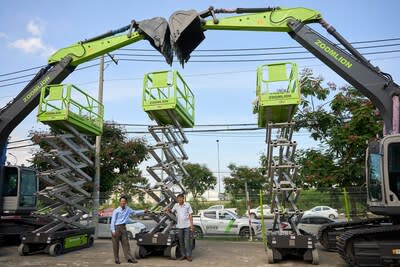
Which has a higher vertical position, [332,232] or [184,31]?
[184,31]

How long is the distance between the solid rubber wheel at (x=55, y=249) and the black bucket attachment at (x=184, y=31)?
6665mm

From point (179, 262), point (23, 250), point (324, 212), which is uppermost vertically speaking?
point (324, 212)

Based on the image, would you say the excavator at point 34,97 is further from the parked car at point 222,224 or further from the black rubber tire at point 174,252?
the parked car at point 222,224

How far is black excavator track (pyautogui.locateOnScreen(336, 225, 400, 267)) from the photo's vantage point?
25.9 feet

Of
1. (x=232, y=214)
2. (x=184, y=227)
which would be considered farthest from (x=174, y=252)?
(x=232, y=214)

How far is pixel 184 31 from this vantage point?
33.8 feet

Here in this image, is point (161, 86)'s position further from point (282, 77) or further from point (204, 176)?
point (204, 176)

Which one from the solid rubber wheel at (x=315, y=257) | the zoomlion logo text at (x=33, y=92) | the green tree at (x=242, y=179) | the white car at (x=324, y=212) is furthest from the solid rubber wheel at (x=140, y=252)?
the green tree at (x=242, y=179)

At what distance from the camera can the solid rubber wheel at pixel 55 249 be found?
35.3 ft

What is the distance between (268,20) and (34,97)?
7818 millimetres

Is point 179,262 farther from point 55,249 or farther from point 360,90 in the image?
point 360,90

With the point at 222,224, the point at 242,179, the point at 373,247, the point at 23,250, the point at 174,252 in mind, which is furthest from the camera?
the point at 242,179

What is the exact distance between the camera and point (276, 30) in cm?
1030

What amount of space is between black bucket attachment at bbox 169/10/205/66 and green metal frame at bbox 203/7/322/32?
0.35 m
